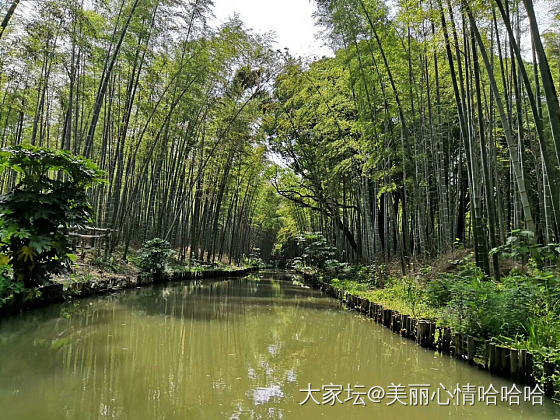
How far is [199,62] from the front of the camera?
847 centimetres

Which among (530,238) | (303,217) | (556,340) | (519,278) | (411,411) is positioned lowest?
(411,411)

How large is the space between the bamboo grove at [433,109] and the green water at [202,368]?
1.80 m

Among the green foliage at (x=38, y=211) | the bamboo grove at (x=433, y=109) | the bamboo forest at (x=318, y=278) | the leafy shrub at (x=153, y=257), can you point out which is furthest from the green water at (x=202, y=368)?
the leafy shrub at (x=153, y=257)

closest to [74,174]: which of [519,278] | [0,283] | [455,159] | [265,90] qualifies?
[0,283]

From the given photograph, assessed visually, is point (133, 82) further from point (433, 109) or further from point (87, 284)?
point (433, 109)

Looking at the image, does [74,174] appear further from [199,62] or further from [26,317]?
[199,62]

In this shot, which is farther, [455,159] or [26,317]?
[455,159]

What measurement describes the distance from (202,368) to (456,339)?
235 cm

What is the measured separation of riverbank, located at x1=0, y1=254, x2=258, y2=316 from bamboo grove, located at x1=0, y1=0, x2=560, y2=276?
1.09 meters

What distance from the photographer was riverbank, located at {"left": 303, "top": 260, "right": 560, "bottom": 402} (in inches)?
107

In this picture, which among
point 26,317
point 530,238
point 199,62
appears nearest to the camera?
point 530,238

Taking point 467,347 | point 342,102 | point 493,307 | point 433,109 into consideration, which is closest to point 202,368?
point 467,347

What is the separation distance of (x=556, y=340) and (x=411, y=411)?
1.24 metres

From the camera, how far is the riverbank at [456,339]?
8.91 ft
